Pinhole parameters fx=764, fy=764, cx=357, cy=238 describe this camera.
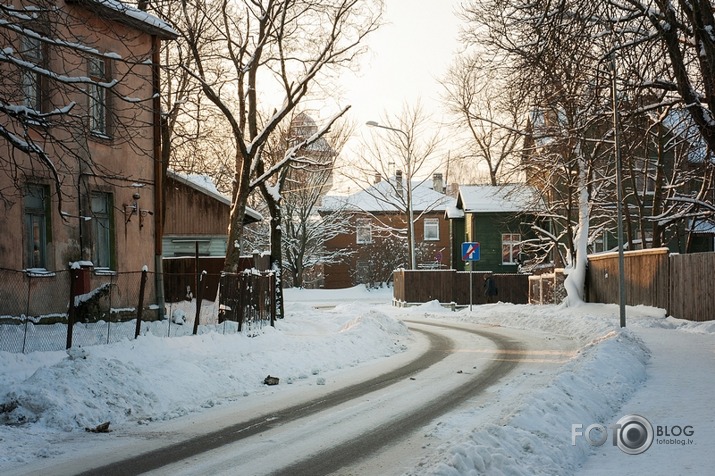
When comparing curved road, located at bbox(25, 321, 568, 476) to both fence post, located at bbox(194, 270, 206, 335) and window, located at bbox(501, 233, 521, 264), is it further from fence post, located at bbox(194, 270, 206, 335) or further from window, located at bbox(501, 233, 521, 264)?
window, located at bbox(501, 233, 521, 264)

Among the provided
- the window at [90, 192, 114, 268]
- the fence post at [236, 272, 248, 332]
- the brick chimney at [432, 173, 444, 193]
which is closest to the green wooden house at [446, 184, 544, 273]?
the brick chimney at [432, 173, 444, 193]

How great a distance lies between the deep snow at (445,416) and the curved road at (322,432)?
1.96ft

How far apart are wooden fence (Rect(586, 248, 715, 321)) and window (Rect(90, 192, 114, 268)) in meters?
16.2

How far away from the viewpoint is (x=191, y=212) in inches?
1214

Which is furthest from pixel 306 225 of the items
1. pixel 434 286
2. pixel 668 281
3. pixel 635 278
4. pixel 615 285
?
pixel 668 281

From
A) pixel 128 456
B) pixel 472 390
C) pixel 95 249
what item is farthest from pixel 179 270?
pixel 128 456

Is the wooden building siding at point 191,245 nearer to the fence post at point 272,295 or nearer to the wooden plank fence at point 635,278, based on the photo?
the fence post at point 272,295

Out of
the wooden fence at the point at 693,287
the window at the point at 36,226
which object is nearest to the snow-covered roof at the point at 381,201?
the wooden fence at the point at 693,287

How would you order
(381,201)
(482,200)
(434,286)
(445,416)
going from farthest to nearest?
(381,201), (482,200), (434,286), (445,416)

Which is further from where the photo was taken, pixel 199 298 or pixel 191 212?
pixel 191 212

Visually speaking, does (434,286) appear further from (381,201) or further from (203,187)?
(381,201)

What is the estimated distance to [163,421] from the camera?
1015cm

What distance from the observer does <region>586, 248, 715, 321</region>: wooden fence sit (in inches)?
835

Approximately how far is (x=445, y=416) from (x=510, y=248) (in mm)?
47381
